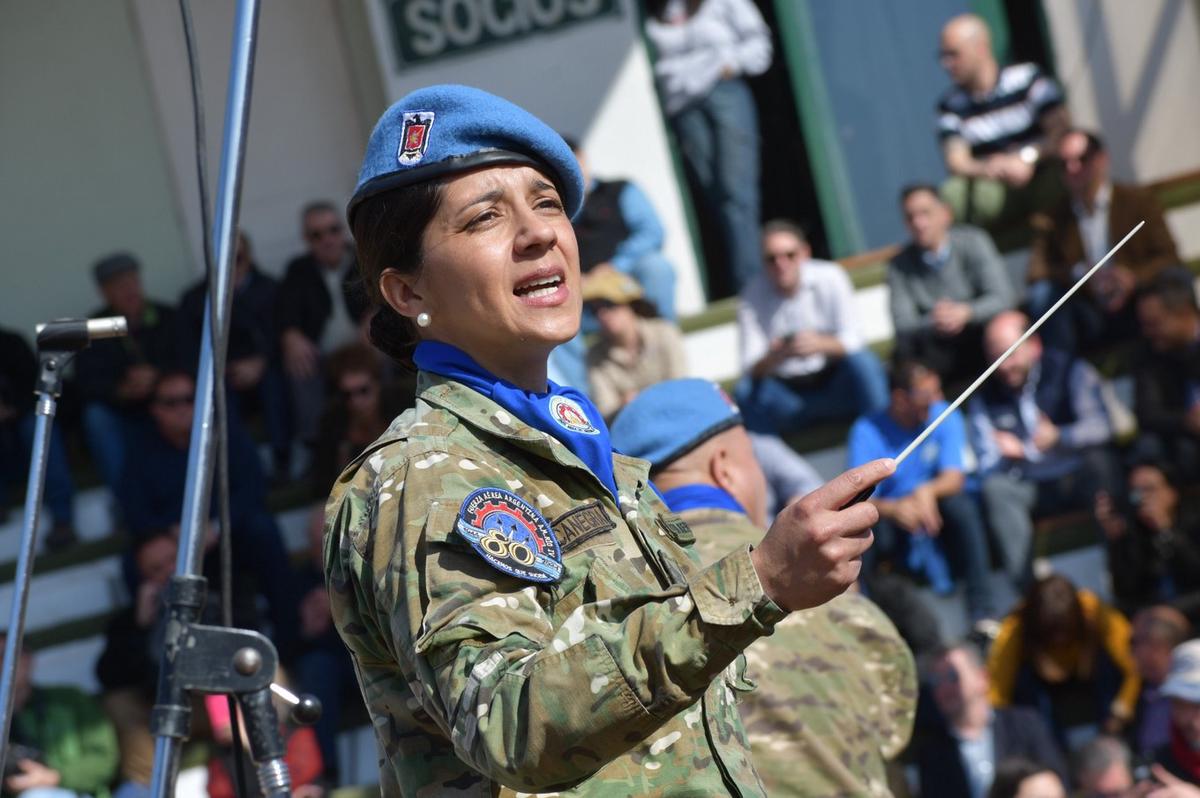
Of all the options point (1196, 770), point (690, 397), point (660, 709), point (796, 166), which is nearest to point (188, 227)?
point (796, 166)

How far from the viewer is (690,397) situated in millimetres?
3672

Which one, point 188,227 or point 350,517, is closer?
point 350,517

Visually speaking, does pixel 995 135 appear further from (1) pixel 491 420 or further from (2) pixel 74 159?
(1) pixel 491 420

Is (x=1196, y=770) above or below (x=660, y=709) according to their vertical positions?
below

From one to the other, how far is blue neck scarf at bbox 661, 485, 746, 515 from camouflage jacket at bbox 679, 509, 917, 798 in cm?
3

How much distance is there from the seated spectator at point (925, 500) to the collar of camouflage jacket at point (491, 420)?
203 inches

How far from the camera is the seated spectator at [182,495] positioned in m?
7.66

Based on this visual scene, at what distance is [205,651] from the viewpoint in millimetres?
2221

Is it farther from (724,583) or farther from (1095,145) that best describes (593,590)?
(1095,145)

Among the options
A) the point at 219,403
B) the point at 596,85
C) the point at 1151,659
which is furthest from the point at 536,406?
the point at 596,85

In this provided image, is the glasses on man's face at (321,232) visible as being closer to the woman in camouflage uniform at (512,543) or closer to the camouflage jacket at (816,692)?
the camouflage jacket at (816,692)

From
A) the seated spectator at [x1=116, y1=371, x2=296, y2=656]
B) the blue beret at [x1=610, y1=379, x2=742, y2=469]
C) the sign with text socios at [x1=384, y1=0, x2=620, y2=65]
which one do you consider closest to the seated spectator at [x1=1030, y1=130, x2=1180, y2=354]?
the sign with text socios at [x1=384, y1=0, x2=620, y2=65]

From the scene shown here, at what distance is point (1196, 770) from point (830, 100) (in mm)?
4596

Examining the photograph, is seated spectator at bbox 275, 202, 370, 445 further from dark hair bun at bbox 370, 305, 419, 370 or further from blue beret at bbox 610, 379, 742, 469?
dark hair bun at bbox 370, 305, 419, 370
